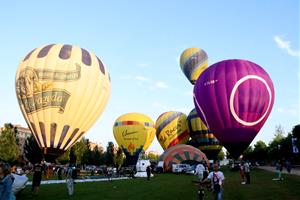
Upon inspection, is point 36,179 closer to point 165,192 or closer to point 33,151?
point 165,192

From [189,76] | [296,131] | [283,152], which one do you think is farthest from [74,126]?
[283,152]

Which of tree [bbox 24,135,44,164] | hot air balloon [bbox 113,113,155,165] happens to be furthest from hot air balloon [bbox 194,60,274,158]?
tree [bbox 24,135,44,164]

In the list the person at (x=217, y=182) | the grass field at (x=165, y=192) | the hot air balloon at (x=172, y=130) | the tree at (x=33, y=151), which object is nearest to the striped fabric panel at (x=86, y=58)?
the grass field at (x=165, y=192)

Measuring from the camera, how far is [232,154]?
3831cm

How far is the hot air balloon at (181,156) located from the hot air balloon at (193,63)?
2878cm

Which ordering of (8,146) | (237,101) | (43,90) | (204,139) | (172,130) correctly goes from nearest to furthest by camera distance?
1. (43,90)
2. (237,101)
3. (204,139)
4. (172,130)
5. (8,146)

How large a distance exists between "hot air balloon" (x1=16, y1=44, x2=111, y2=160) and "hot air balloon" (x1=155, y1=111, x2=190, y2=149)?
36736mm

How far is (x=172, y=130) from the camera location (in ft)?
234

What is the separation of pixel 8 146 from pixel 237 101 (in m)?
58.3

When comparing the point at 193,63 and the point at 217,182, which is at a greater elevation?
the point at 193,63

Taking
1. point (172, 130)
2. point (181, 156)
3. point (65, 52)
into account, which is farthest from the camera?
point (172, 130)

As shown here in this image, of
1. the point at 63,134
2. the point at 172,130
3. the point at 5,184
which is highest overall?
the point at 172,130

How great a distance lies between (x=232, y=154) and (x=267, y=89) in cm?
732

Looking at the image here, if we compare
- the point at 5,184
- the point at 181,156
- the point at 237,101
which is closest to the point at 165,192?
the point at 5,184
